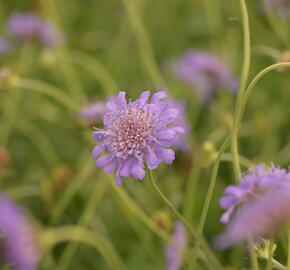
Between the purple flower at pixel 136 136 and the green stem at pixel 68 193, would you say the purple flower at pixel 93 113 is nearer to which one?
the green stem at pixel 68 193

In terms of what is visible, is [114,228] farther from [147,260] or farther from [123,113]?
[123,113]

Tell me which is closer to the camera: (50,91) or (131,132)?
(131,132)

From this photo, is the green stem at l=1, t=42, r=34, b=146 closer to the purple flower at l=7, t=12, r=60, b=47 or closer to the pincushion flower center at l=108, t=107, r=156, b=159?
the purple flower at l=7, t=12, r=60, b=47

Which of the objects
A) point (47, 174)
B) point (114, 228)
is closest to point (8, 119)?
point (47, 174)

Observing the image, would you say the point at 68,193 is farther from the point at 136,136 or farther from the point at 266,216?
the point at 266,216

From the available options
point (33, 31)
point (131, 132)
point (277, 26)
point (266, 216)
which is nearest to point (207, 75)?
point (277, 26)
